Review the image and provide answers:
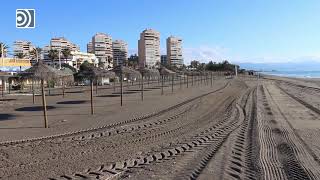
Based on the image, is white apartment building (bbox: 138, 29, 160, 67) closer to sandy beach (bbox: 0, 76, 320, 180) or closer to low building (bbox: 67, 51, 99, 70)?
low building (bbox: 67, 51, 99, 70)

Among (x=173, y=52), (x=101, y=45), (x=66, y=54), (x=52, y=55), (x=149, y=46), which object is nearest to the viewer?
(x=52, y=55)

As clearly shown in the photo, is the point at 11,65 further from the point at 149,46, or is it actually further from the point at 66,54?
the point at 149,46

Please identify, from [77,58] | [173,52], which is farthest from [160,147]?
[173,52]

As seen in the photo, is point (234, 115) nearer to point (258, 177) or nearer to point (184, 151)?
point (184, 151)

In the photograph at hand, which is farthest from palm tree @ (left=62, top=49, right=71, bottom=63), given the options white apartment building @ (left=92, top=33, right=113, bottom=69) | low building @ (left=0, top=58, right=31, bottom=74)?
white apartment building @ (left=92, top=33, right=113, bottom=69)

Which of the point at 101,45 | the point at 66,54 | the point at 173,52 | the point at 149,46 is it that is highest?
the point at 101,45

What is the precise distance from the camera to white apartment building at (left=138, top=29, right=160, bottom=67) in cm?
17888

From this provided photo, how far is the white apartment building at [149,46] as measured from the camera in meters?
179

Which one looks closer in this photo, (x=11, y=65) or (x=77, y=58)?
(x=11, y=65)

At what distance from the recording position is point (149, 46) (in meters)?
184

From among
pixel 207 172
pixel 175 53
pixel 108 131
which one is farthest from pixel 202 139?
pixel 175 53

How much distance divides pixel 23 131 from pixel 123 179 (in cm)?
788

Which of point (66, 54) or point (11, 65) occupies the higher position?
point (66, 54)

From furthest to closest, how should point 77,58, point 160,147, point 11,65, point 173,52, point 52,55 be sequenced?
1. point 173,52
2. point 77,58
3. point 52,55
4. point 11,65
5. point 160,147
